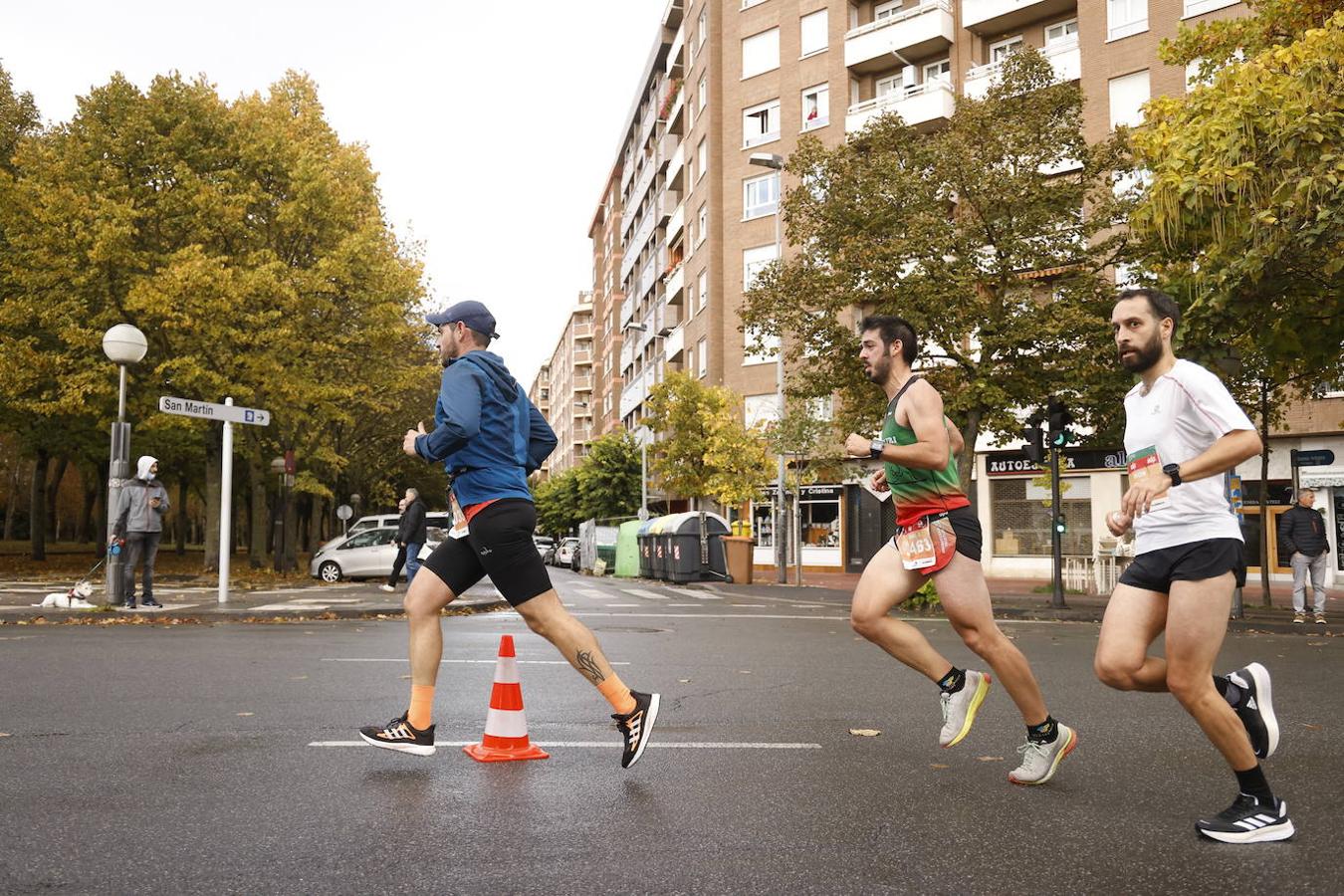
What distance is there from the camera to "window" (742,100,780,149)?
134 feet

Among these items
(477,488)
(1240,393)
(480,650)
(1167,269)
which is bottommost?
(480,650)

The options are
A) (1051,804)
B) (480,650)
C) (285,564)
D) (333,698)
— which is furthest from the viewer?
(285,564)

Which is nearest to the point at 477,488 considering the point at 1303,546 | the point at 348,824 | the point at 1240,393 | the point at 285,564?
the point at 348,824

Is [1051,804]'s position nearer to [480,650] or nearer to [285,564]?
[480,650]

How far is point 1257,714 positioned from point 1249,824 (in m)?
0.48

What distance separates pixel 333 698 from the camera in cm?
691

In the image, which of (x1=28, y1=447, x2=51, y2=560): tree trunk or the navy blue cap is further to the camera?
(x1=28, y1=447, x2=51, y2=560): tree trunk

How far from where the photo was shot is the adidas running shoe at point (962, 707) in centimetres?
483

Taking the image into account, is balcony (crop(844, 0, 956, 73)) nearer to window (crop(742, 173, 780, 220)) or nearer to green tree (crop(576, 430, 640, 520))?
window (crop(742, 173, 780, 220))

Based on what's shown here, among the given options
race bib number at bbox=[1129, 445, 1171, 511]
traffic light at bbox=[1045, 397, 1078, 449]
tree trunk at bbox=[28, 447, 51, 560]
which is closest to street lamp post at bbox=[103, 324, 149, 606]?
traffic light at bbox=[1045, 397, 1078, 449]

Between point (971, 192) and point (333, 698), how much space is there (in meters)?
15.8

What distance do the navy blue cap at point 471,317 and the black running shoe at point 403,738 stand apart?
5.88ft

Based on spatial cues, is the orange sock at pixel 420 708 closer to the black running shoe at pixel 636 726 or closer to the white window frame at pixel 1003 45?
the black running shoe at pixel 636 726

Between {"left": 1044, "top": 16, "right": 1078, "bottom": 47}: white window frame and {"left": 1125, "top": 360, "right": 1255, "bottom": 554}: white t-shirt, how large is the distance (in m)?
32.6
